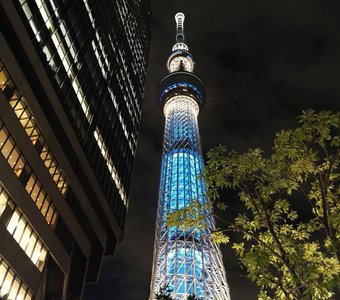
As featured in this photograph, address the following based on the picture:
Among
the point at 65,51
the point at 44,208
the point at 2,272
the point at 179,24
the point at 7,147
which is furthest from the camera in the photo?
the point at 179,24

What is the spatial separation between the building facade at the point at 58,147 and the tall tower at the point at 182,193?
9.34 metres

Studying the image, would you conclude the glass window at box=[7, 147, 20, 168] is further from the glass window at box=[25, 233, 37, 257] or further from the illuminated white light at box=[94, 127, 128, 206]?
the illuminated white light at box=[94, 127, 128, 206]

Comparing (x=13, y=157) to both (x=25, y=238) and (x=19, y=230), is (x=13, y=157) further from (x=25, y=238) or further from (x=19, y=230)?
(x=25, y=238)

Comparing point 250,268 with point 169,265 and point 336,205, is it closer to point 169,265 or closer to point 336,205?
point 336,205

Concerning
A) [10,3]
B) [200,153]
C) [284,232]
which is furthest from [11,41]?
[200,153]

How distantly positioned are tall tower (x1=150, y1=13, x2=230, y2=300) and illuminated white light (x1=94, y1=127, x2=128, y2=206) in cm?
857

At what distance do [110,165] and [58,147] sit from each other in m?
11.9

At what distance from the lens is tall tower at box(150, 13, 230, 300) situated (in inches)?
2041

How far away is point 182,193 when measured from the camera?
66438 millimetres

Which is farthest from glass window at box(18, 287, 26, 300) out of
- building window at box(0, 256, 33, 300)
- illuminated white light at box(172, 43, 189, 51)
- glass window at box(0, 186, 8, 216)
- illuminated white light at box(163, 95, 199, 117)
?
illuminated white light at box(172, 43, 189, 51)

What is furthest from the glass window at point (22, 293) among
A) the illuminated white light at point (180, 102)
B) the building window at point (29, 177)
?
the illuminated white light at point (180, 102)

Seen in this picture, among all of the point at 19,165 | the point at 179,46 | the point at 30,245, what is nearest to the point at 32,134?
the point at 19,165

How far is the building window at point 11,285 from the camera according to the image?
73.7 ft

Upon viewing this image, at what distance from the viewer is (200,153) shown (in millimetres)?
77688
